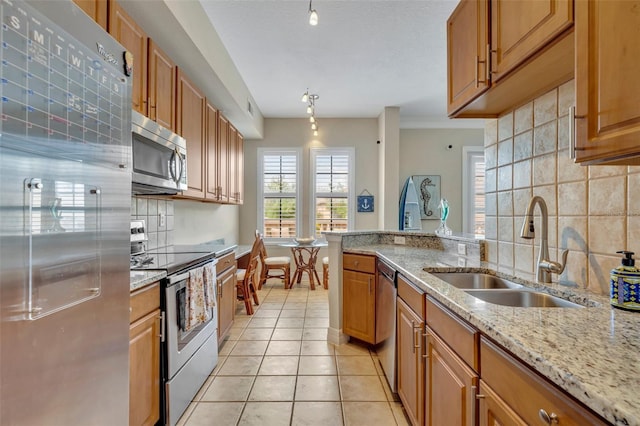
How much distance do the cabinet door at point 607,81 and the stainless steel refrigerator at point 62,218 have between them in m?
1.43

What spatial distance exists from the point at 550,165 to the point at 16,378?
2071mm

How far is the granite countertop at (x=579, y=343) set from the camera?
53cm

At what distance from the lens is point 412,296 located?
1.61 m

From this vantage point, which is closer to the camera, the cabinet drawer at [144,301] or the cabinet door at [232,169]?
the cabinet drawer at [144,301]

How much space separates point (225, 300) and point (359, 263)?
124cm

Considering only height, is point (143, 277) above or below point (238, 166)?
below

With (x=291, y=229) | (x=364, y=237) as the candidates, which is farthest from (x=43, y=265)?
(x=291, y=229)

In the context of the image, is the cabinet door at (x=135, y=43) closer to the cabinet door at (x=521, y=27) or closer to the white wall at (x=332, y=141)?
the cabinet door at (x=521, y=27)

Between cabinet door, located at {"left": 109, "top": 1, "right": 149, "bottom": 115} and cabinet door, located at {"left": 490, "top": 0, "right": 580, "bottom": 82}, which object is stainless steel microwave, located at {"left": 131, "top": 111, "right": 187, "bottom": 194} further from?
cabinet door, located at {"left": 490, "top": 0, "right": 580, "bottom": 82}

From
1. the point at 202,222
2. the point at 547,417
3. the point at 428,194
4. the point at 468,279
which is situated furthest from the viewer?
the point at 428,194

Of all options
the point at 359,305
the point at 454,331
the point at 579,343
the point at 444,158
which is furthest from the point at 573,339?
the point at 444,158

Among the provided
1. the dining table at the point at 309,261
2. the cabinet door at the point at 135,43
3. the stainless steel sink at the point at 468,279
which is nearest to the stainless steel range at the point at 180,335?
the cabinet door at the point at 135,43

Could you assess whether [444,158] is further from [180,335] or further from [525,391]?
[525,391]

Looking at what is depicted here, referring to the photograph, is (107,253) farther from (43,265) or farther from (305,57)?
(305,57)
